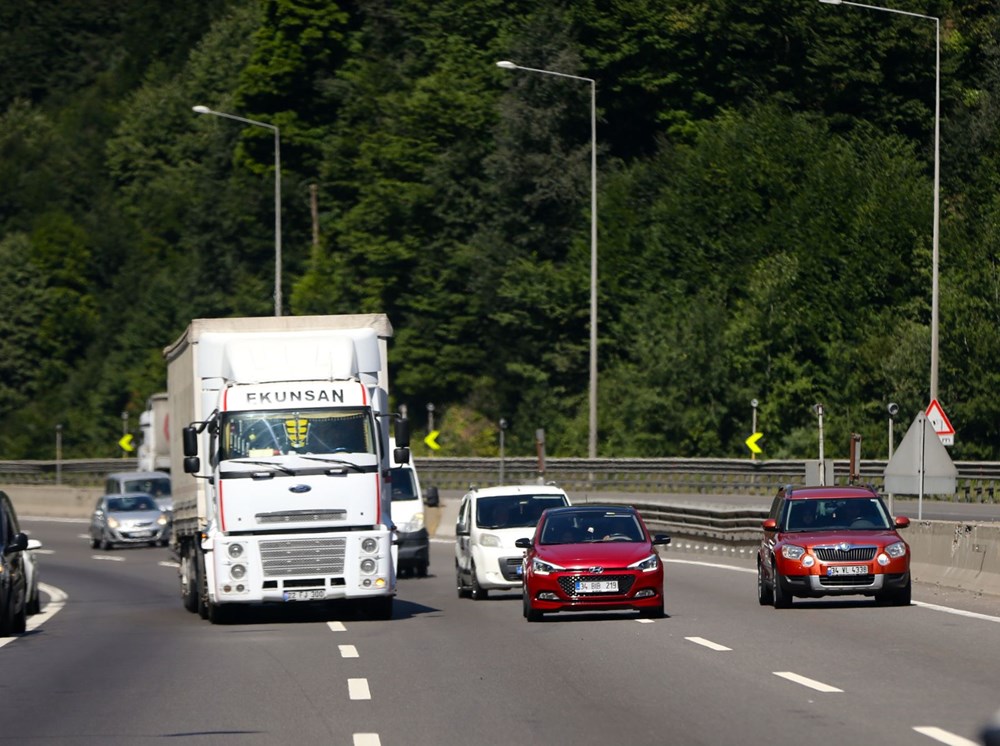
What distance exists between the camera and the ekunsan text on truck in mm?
24938

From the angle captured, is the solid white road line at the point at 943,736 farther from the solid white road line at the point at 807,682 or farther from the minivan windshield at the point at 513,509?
the minivan windshield at the point at 513,509

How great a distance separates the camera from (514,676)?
58.0 ft

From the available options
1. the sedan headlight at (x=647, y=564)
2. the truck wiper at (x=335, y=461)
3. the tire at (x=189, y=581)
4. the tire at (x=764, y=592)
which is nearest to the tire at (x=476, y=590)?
the tire at (x=189, y=581)

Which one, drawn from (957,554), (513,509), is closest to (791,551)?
(957,554)

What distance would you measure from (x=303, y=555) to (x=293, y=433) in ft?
4.51

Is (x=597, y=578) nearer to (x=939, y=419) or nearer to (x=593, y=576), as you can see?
(x=593, y=576)

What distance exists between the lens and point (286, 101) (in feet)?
328

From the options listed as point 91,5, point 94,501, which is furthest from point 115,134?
point 94,501

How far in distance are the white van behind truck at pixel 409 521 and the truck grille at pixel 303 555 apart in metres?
11.7

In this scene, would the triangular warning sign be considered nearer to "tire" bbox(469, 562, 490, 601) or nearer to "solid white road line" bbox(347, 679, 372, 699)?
"tire" bbox(469, 562, 490, 601)

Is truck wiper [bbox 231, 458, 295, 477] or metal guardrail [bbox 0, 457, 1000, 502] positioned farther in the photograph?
metal guardrail [bbox 0, 457, 1000, 502]

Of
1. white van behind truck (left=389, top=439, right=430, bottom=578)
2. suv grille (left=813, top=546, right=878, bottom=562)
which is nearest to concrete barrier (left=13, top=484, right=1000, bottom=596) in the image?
suv grille (left=813, top=546, right=878, bottom=562)

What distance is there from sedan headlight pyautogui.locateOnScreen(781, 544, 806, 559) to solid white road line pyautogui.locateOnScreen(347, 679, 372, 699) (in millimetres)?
8881

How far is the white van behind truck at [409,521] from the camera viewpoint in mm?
37125
